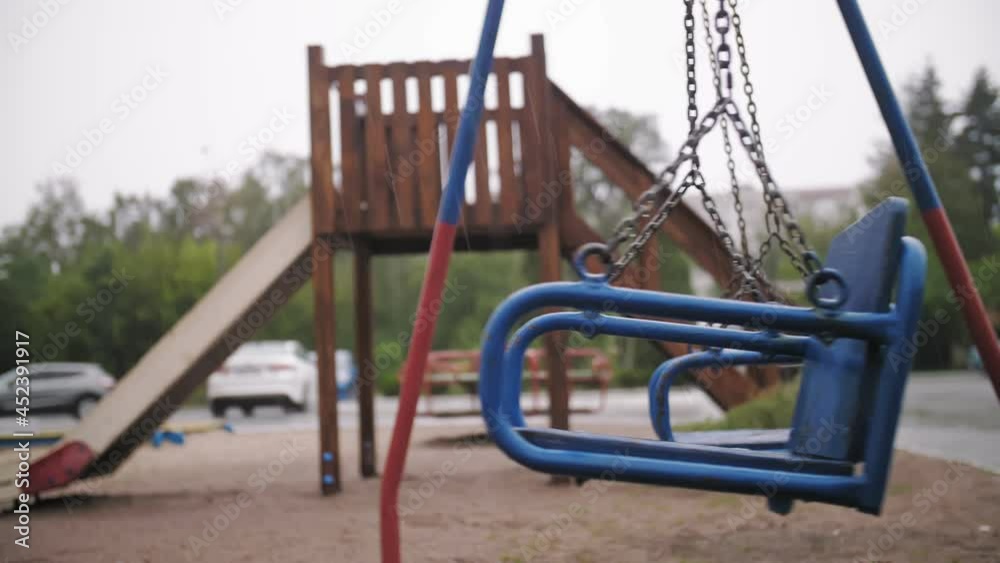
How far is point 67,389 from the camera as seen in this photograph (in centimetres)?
1611

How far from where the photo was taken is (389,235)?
6.36 metres

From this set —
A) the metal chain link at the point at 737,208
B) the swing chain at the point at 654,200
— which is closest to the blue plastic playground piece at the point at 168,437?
the metal chain link at the point at 737,208

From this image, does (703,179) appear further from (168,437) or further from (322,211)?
(168,437)

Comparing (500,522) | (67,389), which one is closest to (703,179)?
(500,522)

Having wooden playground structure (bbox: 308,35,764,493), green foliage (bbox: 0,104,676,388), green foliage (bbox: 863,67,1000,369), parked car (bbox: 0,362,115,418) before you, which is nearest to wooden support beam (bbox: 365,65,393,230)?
wooden playground structure (bbox: 308,35,764,493)

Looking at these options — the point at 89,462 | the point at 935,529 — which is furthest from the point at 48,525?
the point at 935,529

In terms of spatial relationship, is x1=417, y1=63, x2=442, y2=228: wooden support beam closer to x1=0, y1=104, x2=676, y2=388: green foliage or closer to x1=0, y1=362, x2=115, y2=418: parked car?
x1=0, y1=362, x2=115, y2=418: parked car

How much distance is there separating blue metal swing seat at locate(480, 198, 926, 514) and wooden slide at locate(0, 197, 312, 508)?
4017mm

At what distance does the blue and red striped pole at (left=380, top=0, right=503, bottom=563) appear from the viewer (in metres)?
2.46

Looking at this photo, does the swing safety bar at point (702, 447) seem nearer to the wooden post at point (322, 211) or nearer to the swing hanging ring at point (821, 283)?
the swing hanging ring at point (821, 283)

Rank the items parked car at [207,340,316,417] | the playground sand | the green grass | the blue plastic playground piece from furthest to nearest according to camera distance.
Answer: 1. parked car at [207,340,316,417]
2. the blue plastic playground piece
3. the green grass
4. the playground sand

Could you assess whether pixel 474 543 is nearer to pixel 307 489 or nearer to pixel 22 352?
pixel 307 489

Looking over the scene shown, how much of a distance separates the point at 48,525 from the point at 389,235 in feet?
9.08

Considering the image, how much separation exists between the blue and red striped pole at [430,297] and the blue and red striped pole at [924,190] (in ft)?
4.54
